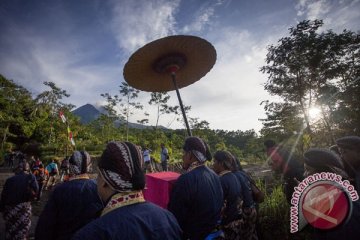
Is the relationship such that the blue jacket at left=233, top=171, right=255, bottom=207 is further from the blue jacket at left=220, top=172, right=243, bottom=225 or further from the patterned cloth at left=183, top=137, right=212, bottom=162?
the patterned cloth at left=183, top=137, right=212, bottom=162

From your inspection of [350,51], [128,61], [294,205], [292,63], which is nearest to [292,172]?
[294,205]

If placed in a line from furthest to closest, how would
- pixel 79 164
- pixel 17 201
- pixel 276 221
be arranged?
pixel 276 221 → pixel 17 201 → pixel 79 164

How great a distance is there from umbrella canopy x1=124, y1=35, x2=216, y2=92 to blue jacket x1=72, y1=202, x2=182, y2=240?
1955mm

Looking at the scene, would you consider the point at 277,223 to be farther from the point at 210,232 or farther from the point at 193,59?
the point at 193,59

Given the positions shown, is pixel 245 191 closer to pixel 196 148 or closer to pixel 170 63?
pixel 196 148

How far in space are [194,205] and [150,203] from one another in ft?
4.58

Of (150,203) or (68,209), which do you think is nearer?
(150,203)

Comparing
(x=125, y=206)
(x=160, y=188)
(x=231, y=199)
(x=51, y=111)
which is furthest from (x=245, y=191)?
(x=51, y=111)

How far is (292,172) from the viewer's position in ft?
14.0

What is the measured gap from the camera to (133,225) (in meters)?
1.27

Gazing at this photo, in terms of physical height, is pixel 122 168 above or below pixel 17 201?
above

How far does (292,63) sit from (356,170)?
14149 mm

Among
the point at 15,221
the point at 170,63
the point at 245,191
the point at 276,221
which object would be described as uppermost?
the point at 170,63

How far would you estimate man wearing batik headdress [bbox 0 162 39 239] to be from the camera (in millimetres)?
4316
